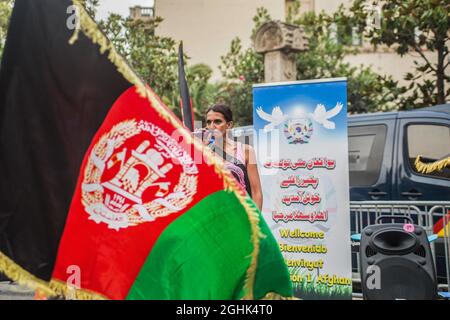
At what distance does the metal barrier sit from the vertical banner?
0.74 metres

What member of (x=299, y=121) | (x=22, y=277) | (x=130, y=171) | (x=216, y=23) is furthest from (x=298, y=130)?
(x=216, y=23)

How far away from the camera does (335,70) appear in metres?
16.0

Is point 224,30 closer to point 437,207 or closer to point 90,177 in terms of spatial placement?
point 437,207

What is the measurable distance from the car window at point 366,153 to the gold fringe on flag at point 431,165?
14.4 inches

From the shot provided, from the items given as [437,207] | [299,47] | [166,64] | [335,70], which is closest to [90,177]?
[437,207]

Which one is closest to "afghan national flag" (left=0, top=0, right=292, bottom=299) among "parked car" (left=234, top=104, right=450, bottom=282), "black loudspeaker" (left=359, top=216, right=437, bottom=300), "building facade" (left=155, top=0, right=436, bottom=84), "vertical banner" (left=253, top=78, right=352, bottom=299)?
"black loudspeaker" (left=359, top=216, right=437, bottom=300)

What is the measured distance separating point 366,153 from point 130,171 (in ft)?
13.9

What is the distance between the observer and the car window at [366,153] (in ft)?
18.9

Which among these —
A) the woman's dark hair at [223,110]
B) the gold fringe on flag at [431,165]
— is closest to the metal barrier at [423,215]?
the gold fringe on flag at [431,165]

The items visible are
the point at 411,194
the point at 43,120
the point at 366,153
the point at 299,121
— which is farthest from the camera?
the point at 366,153

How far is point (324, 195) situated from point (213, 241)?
290cm

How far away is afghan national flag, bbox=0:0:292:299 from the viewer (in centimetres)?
203

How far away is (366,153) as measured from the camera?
19.2ft

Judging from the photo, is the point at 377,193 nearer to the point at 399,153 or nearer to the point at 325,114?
the point at 399,153
